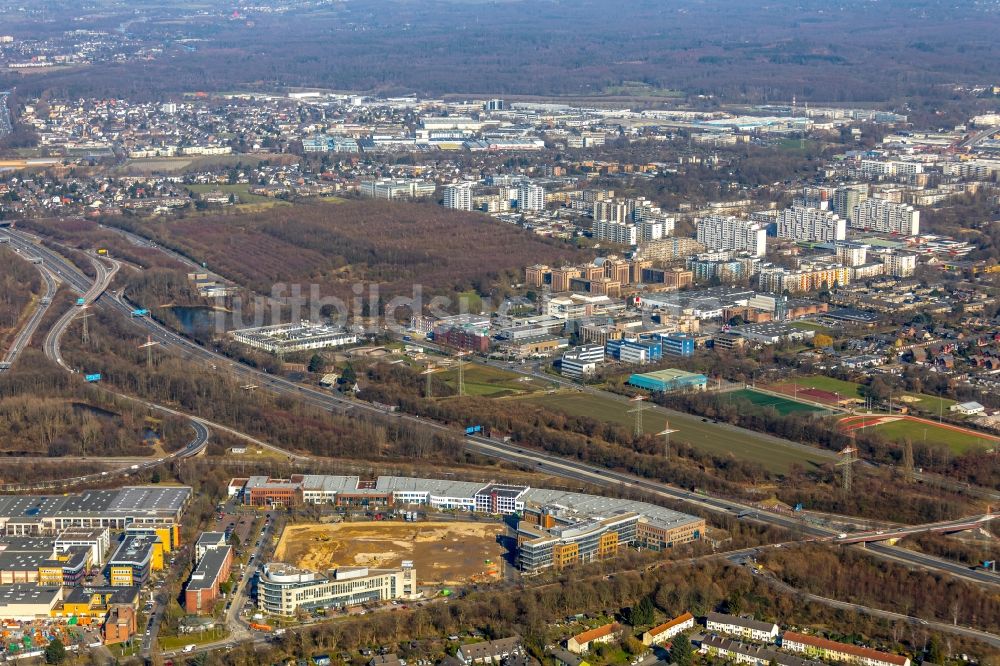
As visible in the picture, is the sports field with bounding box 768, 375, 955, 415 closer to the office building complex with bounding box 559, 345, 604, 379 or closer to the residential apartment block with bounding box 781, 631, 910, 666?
the office building complex with bounding box 559, 345, 604, 379

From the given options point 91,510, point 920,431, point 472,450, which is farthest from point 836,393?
point 91,510

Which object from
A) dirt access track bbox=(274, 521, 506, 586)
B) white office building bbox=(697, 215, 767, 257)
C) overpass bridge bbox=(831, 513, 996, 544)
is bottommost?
dirt access track bbox=(274, 521, 506, 586)

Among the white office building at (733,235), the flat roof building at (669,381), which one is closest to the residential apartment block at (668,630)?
the flat roof building at (669,381)

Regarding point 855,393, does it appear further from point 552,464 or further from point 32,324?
point 32,324

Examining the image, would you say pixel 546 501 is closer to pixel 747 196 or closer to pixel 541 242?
pixel 541 242

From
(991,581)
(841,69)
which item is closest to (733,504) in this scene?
(991,581)

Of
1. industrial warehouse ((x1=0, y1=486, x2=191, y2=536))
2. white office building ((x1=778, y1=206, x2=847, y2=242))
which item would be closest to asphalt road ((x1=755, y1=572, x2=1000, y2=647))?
industrial warehouse ((x1=0, y1=486, x2=191, y2=536))

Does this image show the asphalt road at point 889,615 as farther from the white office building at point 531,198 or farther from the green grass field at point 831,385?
the white office building at point 531,198
